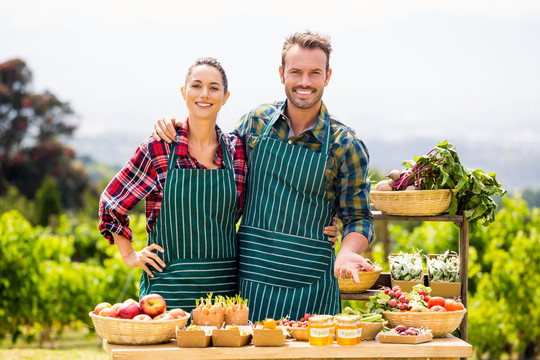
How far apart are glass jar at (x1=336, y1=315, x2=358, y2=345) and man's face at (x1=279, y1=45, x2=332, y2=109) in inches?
43.9

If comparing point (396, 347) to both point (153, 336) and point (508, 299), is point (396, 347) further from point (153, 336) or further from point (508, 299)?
point (508, 299)

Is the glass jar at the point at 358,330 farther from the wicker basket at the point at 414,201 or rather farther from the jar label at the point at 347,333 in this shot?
the wicker basket at the point at 414,201

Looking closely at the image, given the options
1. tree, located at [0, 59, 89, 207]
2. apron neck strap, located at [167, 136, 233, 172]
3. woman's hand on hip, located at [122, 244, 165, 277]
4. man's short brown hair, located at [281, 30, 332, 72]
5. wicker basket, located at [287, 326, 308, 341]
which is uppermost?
tree, located at [0, 59, 89, 207]

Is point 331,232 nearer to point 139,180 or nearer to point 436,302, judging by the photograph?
point 436,302

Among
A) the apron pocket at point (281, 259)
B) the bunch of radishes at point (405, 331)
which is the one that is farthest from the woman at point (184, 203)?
the bunch of radishes at point (405, 331)

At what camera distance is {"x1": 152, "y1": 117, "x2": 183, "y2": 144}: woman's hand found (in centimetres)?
320

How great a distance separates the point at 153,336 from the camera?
2.68 m

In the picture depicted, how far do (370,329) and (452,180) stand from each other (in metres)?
2.20

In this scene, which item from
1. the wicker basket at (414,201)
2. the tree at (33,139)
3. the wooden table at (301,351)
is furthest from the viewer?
the tree at (33,139)

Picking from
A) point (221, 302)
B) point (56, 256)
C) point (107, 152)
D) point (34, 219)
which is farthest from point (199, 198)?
point (107, 152)

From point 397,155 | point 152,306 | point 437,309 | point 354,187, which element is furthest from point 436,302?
point 397,155

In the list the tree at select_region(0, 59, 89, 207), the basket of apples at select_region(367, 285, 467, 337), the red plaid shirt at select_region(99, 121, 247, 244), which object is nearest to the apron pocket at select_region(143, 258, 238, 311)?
the red plaid shirt at select_region(99, 121, 247, 244)

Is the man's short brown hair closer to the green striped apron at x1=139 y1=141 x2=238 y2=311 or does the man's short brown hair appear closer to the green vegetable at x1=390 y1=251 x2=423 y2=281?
the green striped apron at x1=139 y1=141 x2=238 y2=311

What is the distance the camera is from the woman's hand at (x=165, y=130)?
3195 millimetres
